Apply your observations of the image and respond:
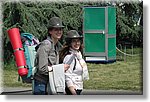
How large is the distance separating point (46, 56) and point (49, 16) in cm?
125

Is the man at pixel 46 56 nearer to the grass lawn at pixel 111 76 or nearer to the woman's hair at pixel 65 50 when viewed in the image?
the woman's hair at pixel 65 50

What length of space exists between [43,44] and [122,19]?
1417mm

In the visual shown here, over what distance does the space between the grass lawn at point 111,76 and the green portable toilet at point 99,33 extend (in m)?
0.12

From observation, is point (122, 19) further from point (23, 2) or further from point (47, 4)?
point (23, 2)

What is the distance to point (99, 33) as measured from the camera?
13.9 feet

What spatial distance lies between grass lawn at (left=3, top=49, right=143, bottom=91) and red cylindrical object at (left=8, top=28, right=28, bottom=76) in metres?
0.22

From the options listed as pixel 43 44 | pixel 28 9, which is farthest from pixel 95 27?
pixel 43 44

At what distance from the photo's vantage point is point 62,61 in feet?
11.2

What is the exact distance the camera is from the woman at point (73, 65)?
134 inches

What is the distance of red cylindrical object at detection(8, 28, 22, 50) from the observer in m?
3.92

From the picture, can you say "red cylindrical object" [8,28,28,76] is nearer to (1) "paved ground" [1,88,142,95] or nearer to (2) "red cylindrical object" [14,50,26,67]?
(2) "red cylindrical object" [14,50,26,67]

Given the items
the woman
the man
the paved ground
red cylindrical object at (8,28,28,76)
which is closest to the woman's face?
the woman

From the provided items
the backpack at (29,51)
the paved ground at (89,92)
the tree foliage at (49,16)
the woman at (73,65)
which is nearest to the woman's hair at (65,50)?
the woman at (73,65)

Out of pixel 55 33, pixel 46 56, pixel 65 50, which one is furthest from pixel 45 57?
pixel 65 50
